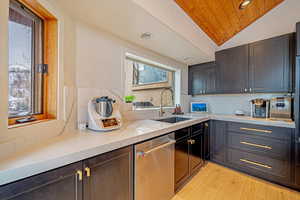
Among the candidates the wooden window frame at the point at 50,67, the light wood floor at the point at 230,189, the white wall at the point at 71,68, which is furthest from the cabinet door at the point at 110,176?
the light wood floor at the point at 230,189

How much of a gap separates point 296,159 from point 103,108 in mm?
2477

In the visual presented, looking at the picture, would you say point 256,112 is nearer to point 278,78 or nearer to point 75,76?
point 278,78

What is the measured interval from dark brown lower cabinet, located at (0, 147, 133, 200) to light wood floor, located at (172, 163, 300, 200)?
0.93 m

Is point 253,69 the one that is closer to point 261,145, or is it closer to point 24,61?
point 261,145

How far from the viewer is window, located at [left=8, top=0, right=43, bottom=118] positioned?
0.87 metres

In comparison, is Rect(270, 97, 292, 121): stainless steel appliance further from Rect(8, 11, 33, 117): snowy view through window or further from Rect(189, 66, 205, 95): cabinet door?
Rect(8, 11, 33, 117): snowy view through window

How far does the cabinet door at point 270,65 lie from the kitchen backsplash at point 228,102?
14.6 inches

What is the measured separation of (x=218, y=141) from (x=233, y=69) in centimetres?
136

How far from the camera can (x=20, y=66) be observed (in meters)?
0.92

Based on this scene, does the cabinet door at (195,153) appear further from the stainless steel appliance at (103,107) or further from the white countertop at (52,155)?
the stainless steel appliance at (103,107)

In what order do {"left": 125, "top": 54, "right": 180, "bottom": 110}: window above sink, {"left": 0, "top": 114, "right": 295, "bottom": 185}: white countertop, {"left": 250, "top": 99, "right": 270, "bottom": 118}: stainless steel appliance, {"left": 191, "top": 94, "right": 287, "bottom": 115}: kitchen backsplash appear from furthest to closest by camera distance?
{"left": 125, "top": 54, "right": 180, "bottom": 110}: window above sink
{"left": 191, "top": 94, "right": 287, "bottom": 115}: kitchen backsplash
{"left": 250, "top": 99, "right": 270, "bottom": 118}: stainless steel appliance
{"left": 0, "top": 114, "right": 295, "bottom": 185}: white countertop

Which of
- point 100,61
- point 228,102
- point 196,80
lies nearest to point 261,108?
point 228,102

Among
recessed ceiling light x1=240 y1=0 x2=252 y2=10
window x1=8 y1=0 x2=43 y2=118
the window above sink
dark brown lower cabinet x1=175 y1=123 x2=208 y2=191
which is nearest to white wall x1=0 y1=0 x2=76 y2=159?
window x1=8 y1=0 x2=43 y2=118

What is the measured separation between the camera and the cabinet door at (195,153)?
186cm
